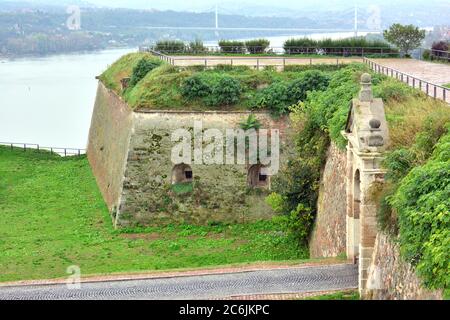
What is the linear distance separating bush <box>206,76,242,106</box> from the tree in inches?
606

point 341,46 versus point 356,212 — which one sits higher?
point 341,46

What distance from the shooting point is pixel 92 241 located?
2616 centimetres

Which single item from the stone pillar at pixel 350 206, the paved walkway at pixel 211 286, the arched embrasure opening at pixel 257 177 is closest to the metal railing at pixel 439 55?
the arched embrasure opening at pixel 257 177

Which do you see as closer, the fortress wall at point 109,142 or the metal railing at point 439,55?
the fortress wall at point 109,142

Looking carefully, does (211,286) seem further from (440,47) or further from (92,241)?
(440,47)

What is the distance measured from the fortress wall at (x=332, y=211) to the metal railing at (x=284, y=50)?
19.6 m

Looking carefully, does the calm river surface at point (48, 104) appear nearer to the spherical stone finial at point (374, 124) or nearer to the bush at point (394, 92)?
the bush at point (394, 92)

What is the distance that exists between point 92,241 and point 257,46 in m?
20.2

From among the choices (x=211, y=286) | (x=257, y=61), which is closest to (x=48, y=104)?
(x=257, y=61)

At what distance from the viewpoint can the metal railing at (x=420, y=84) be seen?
21.0 meters

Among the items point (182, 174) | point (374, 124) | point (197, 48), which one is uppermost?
point (197, 48)

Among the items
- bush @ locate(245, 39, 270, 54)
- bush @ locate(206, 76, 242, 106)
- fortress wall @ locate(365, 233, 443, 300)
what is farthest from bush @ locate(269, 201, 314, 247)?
bush @ locate(245, 39, 270, 54)

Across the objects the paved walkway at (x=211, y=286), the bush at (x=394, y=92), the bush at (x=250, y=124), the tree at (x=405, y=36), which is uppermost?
the tree at (x=405, y=36)
